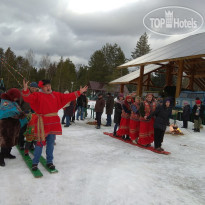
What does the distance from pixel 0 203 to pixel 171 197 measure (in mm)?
2338

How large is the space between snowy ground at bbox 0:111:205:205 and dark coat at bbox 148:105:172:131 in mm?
781

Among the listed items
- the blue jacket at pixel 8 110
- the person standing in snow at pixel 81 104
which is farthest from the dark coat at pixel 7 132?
the person standing in snow at pixel 81 104

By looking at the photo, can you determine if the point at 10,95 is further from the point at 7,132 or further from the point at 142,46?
the point at 142,46

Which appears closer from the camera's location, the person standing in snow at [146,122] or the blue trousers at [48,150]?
the blue trousers at [48,150]

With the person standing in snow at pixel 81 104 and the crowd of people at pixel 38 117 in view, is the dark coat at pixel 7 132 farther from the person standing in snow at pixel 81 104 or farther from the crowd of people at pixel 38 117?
the person standing in snow at pixel 81 104

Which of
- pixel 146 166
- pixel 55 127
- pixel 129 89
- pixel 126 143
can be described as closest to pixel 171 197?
pixel 146 166

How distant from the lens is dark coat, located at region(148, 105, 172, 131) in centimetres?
525

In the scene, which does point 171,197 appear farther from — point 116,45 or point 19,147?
point 116,45

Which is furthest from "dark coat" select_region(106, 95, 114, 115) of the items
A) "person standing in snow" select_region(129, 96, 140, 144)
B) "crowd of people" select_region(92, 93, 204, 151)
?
"person standing in snow" select_region(129, 96, 140, 144)

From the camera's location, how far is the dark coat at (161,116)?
5.25m

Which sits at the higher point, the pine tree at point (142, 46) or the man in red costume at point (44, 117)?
the pine tree at point (142, 46)

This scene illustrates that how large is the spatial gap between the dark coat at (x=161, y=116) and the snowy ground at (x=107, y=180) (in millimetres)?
781

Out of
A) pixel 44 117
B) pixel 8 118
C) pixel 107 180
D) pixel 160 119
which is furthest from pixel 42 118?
pixel 160 119

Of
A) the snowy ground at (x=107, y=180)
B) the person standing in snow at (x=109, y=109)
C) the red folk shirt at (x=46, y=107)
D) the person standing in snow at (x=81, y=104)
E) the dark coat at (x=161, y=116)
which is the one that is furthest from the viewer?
the person standing in snow at (x=81, y=104)
